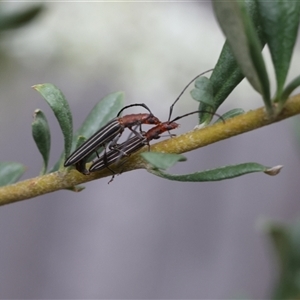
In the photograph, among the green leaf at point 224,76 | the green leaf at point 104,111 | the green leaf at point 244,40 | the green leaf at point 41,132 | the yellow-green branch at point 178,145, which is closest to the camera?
the green leaf at point 244,40

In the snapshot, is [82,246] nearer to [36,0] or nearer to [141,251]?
[141,251]

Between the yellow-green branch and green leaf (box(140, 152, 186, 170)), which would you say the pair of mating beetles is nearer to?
the yellow-green branch

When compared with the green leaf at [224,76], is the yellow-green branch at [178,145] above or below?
below

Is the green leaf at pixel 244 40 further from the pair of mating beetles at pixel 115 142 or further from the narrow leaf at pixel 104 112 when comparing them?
the narrow leaf at pixel 104 112

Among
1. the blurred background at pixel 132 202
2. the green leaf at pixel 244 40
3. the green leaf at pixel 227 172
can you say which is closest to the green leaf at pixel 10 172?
the green leaf at pixel 227 172

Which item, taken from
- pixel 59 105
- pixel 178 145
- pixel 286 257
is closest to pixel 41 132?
pixel 59 105

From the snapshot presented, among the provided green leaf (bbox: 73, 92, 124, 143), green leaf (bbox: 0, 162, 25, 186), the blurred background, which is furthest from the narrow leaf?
the blurred background
